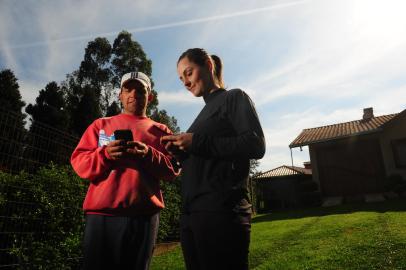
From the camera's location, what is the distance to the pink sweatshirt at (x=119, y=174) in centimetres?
236

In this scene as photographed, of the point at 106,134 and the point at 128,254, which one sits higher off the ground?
the point at 106,134

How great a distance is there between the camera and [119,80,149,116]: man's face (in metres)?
2.95

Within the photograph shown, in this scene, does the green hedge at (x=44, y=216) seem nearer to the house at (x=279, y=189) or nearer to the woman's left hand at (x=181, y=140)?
the woman's left hand at (x=181, y=140)

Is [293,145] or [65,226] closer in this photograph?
[65,226]

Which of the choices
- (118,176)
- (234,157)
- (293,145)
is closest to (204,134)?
(234,157)

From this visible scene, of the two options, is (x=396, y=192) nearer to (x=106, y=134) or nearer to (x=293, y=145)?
(x=293, y=145)

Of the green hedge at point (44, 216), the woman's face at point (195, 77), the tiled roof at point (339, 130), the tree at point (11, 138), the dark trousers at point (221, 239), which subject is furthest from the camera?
the tiled roof at point (339, 130)

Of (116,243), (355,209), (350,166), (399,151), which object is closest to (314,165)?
(350,166)

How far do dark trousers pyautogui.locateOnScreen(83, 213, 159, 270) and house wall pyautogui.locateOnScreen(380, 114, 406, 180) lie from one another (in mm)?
20594

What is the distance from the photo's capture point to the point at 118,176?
8.08 feet

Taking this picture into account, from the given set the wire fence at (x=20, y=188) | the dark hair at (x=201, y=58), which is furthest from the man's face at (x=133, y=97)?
the wire fence at (x=20, y=188)

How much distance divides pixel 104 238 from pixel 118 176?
1.51 ft

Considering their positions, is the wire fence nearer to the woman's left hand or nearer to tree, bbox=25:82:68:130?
the woman's left hand

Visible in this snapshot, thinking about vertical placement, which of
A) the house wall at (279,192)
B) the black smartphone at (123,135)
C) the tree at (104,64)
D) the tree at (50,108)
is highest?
the tree at (104,64)
